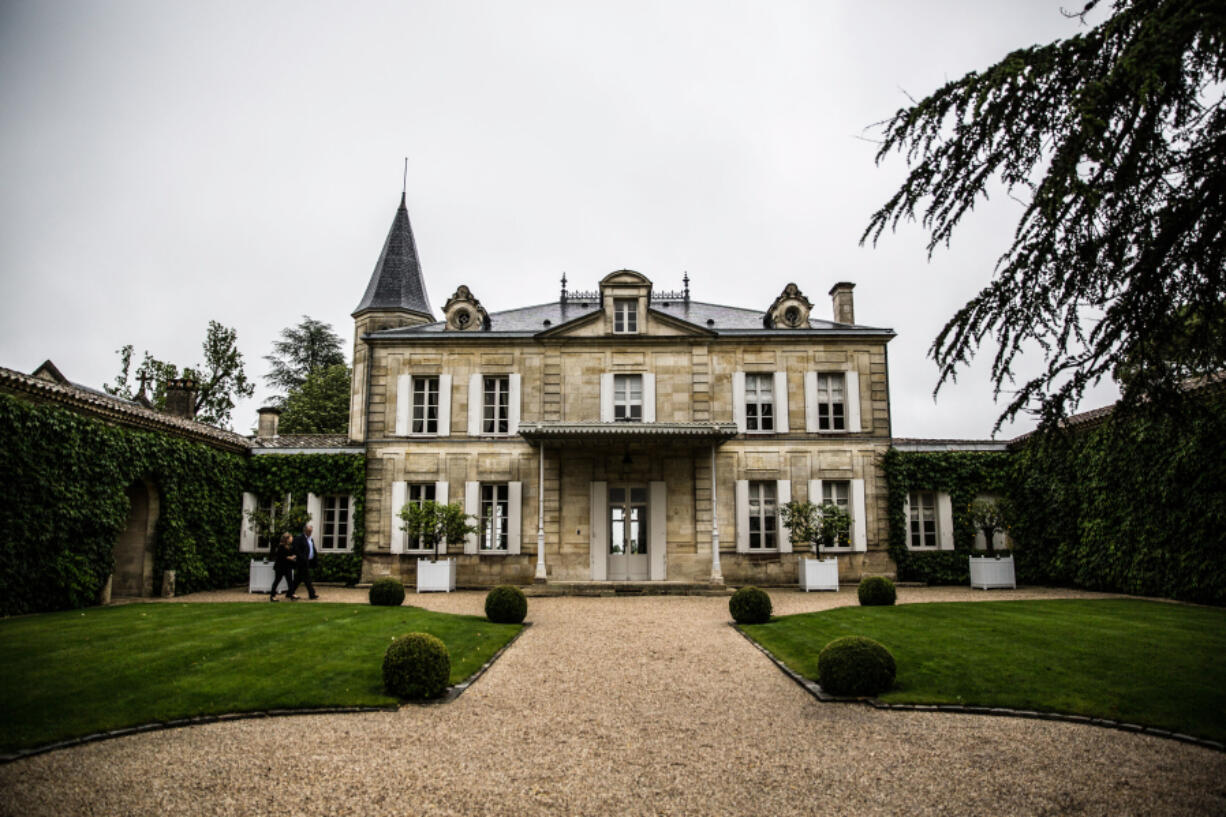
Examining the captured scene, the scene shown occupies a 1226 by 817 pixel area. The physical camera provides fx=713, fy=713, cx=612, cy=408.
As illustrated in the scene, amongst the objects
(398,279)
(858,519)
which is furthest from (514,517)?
(398,279)

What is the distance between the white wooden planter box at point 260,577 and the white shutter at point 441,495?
3618 mm

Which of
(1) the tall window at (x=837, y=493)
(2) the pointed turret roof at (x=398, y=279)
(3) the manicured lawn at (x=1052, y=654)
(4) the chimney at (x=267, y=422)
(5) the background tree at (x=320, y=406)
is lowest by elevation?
(3) the manicured lawn at (x=1052, y=654)

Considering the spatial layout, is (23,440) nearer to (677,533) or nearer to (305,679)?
(305,679)

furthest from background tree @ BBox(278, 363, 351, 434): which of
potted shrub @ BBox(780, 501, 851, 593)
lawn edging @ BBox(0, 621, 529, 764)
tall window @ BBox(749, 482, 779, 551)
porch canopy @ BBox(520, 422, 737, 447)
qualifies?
lawn edging @ BBox(0, 621, 529, 764)

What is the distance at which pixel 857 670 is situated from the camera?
22.5 feet

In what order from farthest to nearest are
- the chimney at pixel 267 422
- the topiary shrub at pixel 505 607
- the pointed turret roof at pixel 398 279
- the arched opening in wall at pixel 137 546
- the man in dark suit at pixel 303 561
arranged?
the pointed turret roof at pixel 398 279 → the chimney at pixel 267 422 → the arched opening in wall at pixel 137 546 → the man in dark suit at pixel 303 561 → the topiary shrub at pixel 505 607

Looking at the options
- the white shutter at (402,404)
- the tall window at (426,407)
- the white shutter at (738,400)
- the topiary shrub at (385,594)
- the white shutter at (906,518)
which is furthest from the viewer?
the tall window at (426,407)

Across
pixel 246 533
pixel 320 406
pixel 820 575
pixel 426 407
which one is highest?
pixel 320 406

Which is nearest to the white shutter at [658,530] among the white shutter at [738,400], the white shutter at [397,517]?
the white shutter at [738,400]

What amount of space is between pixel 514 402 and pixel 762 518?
6612 mm

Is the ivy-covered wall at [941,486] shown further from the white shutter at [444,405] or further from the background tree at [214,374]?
the background tree at [214,374]

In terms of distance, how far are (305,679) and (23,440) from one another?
7.21 meters

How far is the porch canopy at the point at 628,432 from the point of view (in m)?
15.3

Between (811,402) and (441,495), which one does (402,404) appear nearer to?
(441,495)
